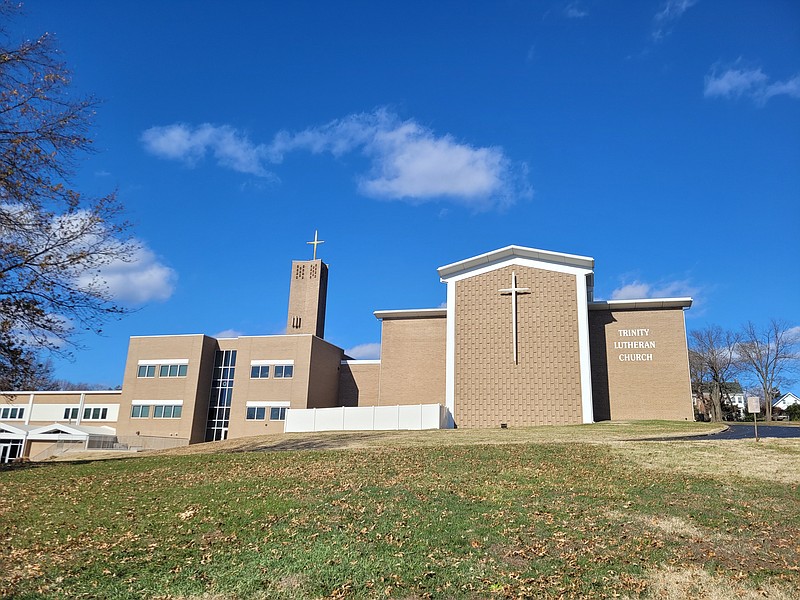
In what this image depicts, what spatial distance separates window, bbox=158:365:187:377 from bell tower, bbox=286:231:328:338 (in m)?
8.22

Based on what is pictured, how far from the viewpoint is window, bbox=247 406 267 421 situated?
4291cm

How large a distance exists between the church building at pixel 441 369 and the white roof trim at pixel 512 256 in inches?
2.8

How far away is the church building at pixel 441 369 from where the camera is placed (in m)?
37.0

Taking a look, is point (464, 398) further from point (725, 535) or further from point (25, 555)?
point (25, 555)

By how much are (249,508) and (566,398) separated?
28.0 metres

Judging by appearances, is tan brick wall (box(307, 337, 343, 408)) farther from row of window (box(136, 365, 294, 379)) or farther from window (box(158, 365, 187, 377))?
window (box(158, 365, 187, 377))

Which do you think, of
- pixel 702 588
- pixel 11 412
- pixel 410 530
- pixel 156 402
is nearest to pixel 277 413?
pixel 156 402

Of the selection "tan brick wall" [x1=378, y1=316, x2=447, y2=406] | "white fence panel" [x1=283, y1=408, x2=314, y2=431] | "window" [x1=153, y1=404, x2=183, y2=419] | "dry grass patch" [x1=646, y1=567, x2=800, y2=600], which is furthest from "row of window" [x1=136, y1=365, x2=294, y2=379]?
"dry grass patch" [x1=646, y1=567, x2=800, y2=600]

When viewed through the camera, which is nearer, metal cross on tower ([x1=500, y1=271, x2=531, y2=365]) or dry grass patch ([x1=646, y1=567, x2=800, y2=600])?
dry grass patch ([x1=646, y1=567, x2=800, y2=600])

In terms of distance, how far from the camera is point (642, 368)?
124 feet

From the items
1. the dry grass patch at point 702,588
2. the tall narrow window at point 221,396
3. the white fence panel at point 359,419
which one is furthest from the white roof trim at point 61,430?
the dry grass patch at point 702,588

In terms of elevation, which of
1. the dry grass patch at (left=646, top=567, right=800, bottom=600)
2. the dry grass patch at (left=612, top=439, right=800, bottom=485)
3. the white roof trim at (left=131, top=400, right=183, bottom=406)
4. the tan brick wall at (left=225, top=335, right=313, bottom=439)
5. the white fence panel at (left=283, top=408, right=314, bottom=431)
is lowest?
the dry grass patch at (left=646, top=567, right=800, bottom=600)

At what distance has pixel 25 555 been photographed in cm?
879

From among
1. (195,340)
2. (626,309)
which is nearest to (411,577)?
(626,309)
